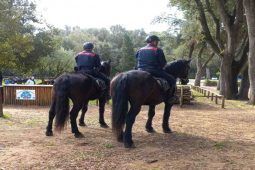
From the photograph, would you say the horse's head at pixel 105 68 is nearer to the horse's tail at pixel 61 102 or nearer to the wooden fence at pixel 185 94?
the horse's tail at pixel 61 102

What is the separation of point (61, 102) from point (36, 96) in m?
9.45

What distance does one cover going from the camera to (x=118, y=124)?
9.01 m

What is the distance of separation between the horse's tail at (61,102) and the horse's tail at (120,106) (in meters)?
1.53

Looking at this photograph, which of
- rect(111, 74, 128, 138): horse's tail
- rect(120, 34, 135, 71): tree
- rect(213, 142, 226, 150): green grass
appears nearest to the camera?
rect(111, 74, 128, 138): horse's tail

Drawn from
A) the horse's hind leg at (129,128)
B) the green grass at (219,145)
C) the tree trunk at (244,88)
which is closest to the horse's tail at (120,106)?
the horse's hind leg at (129,128)

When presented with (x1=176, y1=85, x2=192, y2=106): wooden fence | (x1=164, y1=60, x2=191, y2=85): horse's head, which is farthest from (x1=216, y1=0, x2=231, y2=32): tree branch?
(x1=164, y1=60, x2=191, y2=85): horse's head

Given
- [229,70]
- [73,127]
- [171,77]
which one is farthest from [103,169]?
[229,70]

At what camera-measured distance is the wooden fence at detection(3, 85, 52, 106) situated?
19.0 m

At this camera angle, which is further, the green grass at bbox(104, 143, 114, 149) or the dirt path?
the green grass at bbox(104, 143, 114, 149)

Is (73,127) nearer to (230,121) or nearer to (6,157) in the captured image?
(6,157)

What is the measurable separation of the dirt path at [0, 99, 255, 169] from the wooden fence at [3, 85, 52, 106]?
570 centimetres

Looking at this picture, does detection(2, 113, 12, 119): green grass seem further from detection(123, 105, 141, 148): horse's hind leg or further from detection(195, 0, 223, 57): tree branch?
detection(195, 0, 223, 57): tree branch

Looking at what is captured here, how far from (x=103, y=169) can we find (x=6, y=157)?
2147 mm

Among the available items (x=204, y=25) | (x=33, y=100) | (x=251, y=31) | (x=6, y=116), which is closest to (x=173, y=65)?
(x=6, y=116)
